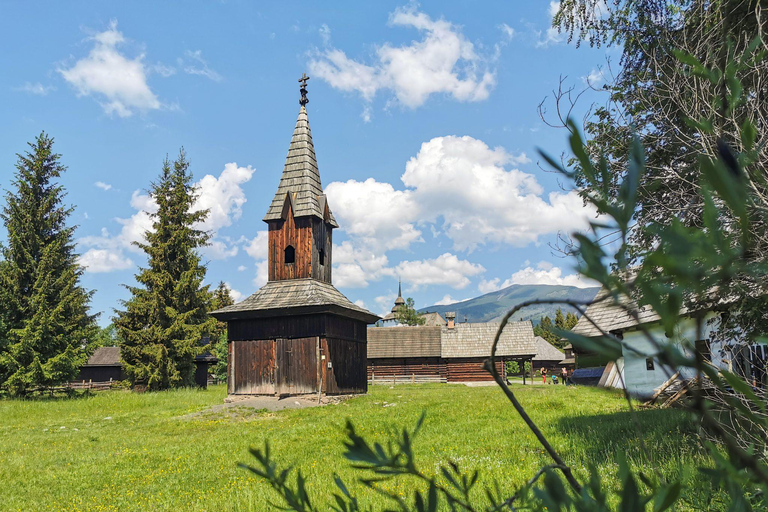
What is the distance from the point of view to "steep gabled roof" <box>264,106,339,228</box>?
2245 centimetres

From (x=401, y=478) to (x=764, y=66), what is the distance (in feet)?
20.2

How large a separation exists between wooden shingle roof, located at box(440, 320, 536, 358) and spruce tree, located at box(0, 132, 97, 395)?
2393 centimetres

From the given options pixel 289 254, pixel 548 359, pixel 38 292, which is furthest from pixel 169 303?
pixel 548 359

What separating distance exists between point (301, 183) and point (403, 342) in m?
21.7

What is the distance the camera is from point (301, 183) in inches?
910

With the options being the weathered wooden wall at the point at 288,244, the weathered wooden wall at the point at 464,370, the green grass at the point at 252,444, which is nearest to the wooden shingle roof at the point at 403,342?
Answer: the weathered wooden wall at the point at 464,370

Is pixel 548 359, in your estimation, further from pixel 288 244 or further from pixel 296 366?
pixel 296 366

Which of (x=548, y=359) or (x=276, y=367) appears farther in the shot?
(x=548, y=359)

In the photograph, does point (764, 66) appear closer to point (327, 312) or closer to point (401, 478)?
point (401, 478)

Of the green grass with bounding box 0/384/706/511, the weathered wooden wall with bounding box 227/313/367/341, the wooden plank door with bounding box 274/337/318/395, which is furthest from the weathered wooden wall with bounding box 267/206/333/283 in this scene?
the green grass with bounding box 0/384/706/511

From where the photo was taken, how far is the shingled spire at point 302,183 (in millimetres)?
22453

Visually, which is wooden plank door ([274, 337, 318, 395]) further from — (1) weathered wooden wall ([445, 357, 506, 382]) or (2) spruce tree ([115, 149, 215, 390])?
(1) weathered wooden wall ([445, 357, 506, 382])

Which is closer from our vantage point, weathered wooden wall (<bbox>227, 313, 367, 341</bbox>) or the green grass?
the green grass

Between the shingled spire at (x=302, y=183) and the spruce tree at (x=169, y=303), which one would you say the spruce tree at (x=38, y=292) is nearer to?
the spruce tree at (x=169, y=303)
